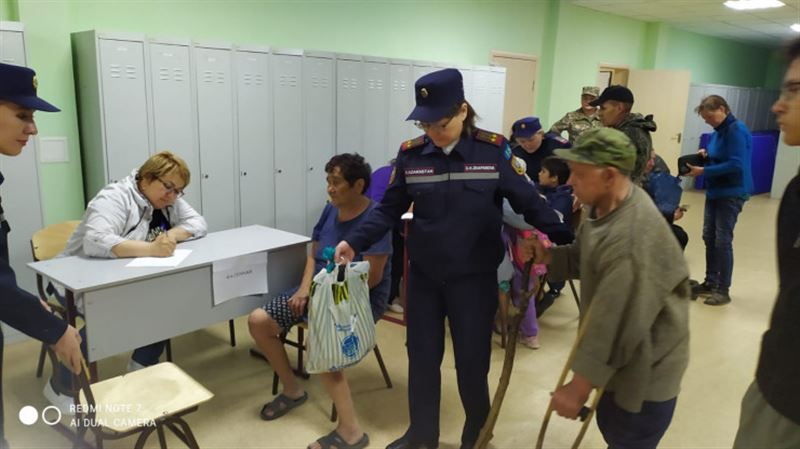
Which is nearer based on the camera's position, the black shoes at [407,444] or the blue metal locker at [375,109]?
the black shoes at [407,444]

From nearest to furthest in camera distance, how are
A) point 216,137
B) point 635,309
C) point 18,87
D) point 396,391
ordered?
1. point 635,309
2. point 18,87
3. point 396,391
4. point 216,137

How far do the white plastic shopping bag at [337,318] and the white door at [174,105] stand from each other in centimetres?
198

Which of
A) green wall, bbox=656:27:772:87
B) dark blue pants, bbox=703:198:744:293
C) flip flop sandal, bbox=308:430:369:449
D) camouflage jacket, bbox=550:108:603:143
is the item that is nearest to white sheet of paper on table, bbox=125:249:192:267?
flip flop sandal, bbox=308:430:369:449

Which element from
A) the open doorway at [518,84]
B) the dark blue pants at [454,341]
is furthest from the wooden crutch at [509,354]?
the open doorway at [518,84]

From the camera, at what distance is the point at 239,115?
4.12 m

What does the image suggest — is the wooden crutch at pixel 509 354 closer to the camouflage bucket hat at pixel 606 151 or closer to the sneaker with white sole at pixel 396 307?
the camouflage bucket hat at pixel 606 151

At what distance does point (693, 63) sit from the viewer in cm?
1065

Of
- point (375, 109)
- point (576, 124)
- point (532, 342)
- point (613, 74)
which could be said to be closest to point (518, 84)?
point (613, 74)

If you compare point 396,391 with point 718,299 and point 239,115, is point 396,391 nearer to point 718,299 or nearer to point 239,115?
point 239,115

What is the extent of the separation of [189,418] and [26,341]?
1.54 m

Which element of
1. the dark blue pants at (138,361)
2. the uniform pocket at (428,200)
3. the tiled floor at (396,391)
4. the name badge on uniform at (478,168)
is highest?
the name badge on uniform at (478,168)

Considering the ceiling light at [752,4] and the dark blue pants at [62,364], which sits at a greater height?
the ceiling light at [752,4]

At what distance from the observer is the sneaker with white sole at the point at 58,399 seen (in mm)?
2547

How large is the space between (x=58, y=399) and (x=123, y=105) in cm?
184
